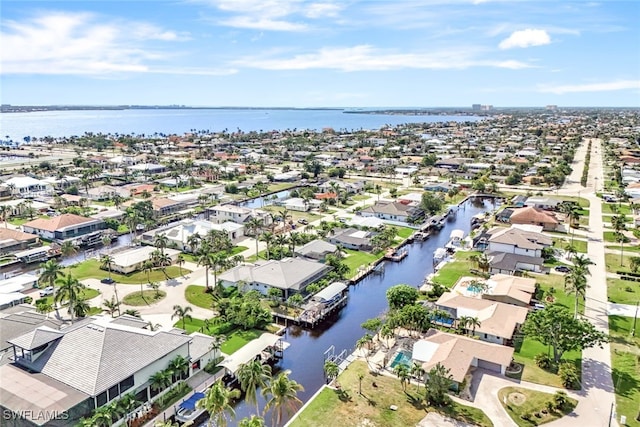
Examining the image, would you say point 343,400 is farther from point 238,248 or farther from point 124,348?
point 238,248

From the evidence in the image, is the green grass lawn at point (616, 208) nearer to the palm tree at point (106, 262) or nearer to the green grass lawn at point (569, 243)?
the green grass lawn at point (569, 243)

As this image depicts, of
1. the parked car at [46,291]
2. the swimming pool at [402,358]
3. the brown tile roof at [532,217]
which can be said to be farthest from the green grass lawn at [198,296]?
the brown tile roof at [532,217]

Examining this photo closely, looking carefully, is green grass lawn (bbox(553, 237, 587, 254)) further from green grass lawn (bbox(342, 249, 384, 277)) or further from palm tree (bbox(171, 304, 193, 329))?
palm tree (bbox(171, 304, 193, 329))

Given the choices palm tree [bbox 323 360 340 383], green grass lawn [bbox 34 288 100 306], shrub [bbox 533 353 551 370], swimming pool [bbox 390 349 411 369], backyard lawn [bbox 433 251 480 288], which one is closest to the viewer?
palm tree [bbox 323 360 340 383]

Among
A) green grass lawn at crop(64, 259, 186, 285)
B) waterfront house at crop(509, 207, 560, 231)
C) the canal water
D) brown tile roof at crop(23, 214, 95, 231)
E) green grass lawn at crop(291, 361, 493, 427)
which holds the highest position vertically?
brown tile roof at crop(23, 214, 95, 231)

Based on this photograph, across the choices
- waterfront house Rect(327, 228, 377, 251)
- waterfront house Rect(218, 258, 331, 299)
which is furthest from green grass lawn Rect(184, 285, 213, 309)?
waterfront house Rect(327, 228, 377, 251)

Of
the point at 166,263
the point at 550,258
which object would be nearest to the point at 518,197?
the point at 550,258

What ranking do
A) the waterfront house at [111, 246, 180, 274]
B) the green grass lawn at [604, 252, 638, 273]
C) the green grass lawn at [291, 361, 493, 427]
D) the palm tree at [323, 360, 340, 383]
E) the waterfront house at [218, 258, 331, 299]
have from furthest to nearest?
the green grass lawn at [604, 252, 638, 273] < the waterfront house at [111, 246, 180, 274] < the waterfront house at [218, 258, 331, 299] < the palm tree at [323, 360, 340, 383] < the green grass lawn at [291, 361, 493, 427]
